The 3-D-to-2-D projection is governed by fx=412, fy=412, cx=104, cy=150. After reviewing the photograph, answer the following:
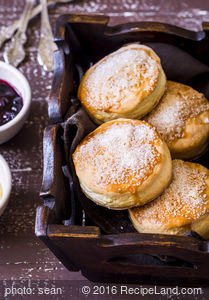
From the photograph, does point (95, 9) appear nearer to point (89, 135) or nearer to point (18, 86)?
point (18, 86)

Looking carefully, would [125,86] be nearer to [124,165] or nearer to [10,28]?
[124,165]

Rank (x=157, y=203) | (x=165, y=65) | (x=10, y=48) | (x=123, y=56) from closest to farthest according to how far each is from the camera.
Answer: (x=157, y=203) < (x=123, y=56) < (x=165, y=65) < (x=10, y=48)

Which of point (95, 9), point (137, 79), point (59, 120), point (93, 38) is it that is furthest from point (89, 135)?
point (95, 9)

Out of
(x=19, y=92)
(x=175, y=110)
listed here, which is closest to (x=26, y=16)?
(x=19, y=92)

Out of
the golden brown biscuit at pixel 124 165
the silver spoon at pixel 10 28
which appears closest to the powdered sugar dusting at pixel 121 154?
the golden brown biscuit at pixel 124 165

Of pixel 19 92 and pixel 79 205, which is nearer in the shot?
pixel 79 205

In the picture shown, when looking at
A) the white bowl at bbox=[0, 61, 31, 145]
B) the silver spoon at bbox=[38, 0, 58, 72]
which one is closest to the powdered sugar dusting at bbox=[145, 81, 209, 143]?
the white bowl at bbox=[0, 61, 31, 145]

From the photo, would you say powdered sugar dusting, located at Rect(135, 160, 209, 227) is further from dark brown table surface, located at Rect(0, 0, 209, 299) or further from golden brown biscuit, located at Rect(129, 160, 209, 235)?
dark brown table surface, located at Rect(0, 0, 209, 299)
